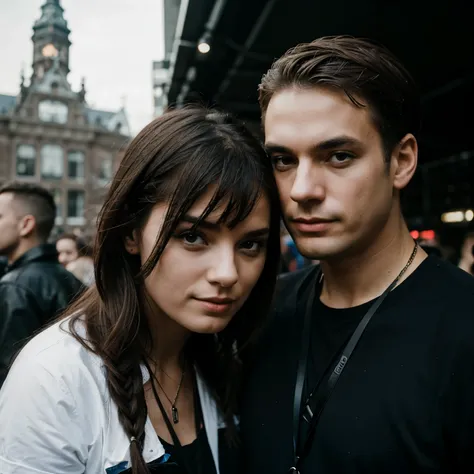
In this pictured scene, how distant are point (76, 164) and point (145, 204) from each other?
4652 cm

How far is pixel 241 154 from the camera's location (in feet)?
5.95

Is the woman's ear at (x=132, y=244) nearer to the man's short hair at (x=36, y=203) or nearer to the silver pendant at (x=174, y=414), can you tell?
the silver pendant at (x=174, y=414)

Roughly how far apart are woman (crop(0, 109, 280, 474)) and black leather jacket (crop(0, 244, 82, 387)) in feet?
5.03

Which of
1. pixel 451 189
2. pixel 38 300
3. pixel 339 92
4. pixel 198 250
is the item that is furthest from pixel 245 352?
pixel 451 189

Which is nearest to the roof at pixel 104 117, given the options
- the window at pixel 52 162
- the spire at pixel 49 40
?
the spire at pixel 49 40

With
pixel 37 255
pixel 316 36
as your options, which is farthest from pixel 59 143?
pixel 37 255

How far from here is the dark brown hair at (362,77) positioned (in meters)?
1.79

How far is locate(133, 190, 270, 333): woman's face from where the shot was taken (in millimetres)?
1701

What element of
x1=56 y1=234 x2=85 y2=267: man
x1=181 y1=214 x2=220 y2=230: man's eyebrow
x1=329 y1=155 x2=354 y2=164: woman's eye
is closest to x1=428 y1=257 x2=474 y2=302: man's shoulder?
x1=329 y1=155 x2=354 y2=164: woman's eye

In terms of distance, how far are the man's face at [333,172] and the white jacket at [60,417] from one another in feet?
3.06

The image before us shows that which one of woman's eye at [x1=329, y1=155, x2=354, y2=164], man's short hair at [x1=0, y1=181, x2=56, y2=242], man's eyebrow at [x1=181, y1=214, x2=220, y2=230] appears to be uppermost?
man's short hair at [x1=0, y1=181, x2=56, y2=242]

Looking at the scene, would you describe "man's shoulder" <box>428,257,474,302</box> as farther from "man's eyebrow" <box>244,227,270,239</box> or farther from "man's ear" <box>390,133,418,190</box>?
"man's eyebrow" <box>244,227,270,239</box>

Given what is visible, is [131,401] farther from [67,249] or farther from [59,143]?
[59,143]

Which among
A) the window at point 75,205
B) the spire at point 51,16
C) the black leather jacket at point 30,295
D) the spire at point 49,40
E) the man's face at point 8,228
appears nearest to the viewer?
the black leather jacket at point 30,295
